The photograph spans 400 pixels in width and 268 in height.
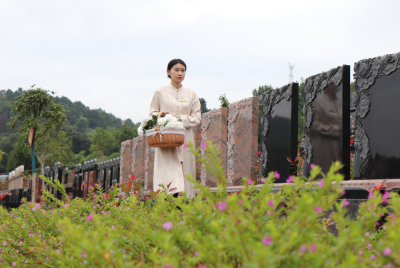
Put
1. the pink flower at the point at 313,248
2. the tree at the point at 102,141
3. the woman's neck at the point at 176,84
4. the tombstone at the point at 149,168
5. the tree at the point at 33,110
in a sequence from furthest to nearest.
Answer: the tree at the point at 102,141
the tree at the point at 33,110
the tombstone at the point at 149,168
the woman's neck at the point at 176,84
the pink flower at the point at 313,248

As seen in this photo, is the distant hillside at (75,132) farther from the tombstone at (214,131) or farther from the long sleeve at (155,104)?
the long sleeve at (155,104)

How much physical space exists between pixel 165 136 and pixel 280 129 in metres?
1.51

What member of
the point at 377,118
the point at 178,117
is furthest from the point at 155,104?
the point at 377,118

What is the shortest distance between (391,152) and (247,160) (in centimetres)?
223

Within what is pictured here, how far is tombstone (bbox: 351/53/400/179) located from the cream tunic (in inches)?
82.8

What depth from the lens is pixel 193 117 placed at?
5367 mm

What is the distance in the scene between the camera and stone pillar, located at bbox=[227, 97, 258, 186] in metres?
5.50

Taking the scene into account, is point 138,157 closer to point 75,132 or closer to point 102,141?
point 102,141

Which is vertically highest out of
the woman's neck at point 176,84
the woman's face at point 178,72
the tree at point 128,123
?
the tree at point 128,123

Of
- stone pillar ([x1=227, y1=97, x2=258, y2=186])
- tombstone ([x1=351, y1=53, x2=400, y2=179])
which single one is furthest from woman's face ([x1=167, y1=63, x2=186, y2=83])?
tombstone ([x1=351, y1=53, x2=400, y2=179])

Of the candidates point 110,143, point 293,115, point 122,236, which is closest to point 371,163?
point 293,115

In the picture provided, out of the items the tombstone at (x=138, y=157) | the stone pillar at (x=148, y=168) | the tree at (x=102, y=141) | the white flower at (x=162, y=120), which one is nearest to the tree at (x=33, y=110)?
the tombstone at (x=138, y=157)

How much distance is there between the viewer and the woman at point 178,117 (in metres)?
5.20

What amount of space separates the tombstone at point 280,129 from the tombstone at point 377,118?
3.37 ft
